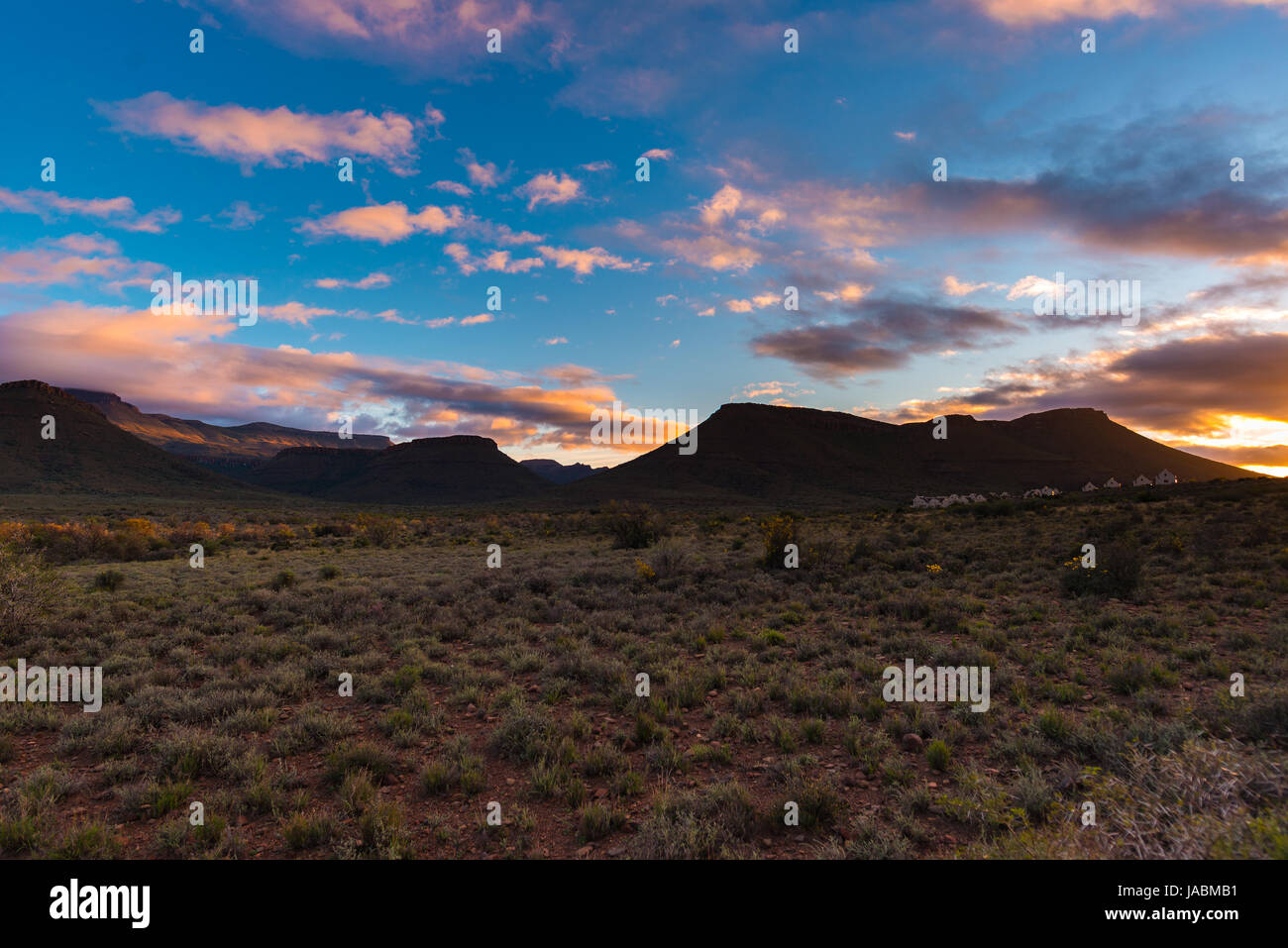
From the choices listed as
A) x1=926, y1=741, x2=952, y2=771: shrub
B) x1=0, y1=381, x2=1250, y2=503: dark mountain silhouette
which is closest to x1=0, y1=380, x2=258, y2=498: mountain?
x1=0, y1=381, x2=1250, y2=503: dark mountain silhouette

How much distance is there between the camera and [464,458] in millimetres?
158000

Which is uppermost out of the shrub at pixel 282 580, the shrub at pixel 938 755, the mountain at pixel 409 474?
the mountain at pixel 409 474

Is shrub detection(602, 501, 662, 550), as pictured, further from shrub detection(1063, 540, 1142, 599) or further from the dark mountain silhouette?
the dark mountain silhouette

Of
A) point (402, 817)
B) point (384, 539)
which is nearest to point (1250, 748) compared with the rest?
point (402, 817)

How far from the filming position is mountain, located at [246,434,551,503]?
463 feet

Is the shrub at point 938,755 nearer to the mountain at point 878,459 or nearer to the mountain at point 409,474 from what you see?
the mountain at point 878,459

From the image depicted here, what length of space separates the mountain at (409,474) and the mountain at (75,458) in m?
41.6

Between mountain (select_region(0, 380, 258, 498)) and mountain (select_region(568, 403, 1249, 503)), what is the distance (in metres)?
67.7

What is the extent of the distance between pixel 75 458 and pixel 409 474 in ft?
227

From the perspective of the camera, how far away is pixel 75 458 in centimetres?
8681

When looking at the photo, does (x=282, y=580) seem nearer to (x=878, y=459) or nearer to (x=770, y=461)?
(x=770, y=461)

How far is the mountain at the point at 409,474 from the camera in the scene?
14112 cm

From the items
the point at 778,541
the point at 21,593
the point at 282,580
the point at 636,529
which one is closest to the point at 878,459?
the point at 636,529

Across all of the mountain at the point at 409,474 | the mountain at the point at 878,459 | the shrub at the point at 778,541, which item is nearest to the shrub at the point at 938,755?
the shrub at the point at 778,541
